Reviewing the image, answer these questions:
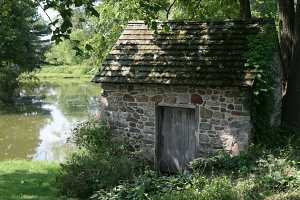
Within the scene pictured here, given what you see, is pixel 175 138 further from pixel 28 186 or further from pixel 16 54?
pixel 16 54

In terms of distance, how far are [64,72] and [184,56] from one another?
70.9 metres

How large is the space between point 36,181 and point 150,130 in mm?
3620

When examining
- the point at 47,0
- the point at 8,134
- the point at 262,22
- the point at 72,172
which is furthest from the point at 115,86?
the point at 8,134

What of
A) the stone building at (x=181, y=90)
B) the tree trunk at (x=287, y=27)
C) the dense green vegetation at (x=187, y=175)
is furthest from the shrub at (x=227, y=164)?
the tree trunk at (x=287, y=27)

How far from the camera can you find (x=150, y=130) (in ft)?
45.9

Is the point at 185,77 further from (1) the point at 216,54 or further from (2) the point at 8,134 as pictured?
(2) the point at 8,134

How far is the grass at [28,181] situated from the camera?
11.7 meters

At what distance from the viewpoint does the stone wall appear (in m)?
12.8

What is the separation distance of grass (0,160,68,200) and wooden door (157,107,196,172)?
338cm

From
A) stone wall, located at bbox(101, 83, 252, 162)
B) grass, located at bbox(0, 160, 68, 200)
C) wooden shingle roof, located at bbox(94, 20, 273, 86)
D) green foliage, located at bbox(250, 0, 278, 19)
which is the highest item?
green foliage, located at bbox(250, 0, 278, 19)

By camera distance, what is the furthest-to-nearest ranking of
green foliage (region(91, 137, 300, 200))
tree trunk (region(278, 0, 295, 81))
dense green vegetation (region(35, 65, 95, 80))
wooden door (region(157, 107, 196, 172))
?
1. dense green vegetation (region(35, 65, 95, 80))
2. tree trunk (region(278, 0, 295, 81))
3. wooden door (region(157, 107, 196, 172))
4. green foliage (region(91, 137, 300, 200))

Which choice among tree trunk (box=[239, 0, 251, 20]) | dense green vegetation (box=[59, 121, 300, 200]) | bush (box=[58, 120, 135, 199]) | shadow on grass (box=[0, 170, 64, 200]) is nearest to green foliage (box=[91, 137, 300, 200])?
dense green vegetation (box=[59, 121, 300, 200])

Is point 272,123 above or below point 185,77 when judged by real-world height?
below

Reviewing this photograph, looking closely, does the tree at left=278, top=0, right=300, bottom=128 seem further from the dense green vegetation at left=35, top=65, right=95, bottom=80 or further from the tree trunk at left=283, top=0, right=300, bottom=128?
the dense green vegetation at left=35, top=65, right=95, bottom=80
